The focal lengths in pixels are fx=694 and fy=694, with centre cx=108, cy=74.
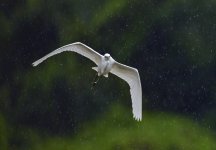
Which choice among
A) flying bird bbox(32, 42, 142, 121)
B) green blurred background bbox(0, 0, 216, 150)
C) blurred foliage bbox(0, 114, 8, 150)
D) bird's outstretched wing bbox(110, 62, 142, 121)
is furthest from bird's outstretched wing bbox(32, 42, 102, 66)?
blurred foliage bbox(0, 114, 8, 150)

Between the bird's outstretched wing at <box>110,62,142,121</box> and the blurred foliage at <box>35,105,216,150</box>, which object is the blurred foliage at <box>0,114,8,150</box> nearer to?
the blurred foliage at <box>35,105,216,150</box>

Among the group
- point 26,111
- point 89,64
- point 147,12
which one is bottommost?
Result: point 26,111

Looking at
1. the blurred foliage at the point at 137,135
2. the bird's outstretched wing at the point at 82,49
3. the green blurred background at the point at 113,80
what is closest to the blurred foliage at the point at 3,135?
the green blurred background at the point at 113,80

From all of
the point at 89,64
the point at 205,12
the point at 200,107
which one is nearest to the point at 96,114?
the point at 89,64

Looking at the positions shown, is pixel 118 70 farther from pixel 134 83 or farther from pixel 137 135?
pixel 137 135

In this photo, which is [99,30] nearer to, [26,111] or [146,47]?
[146,47]

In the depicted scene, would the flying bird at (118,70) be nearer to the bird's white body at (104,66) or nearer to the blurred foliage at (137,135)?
the bird's white body at (104,66)
